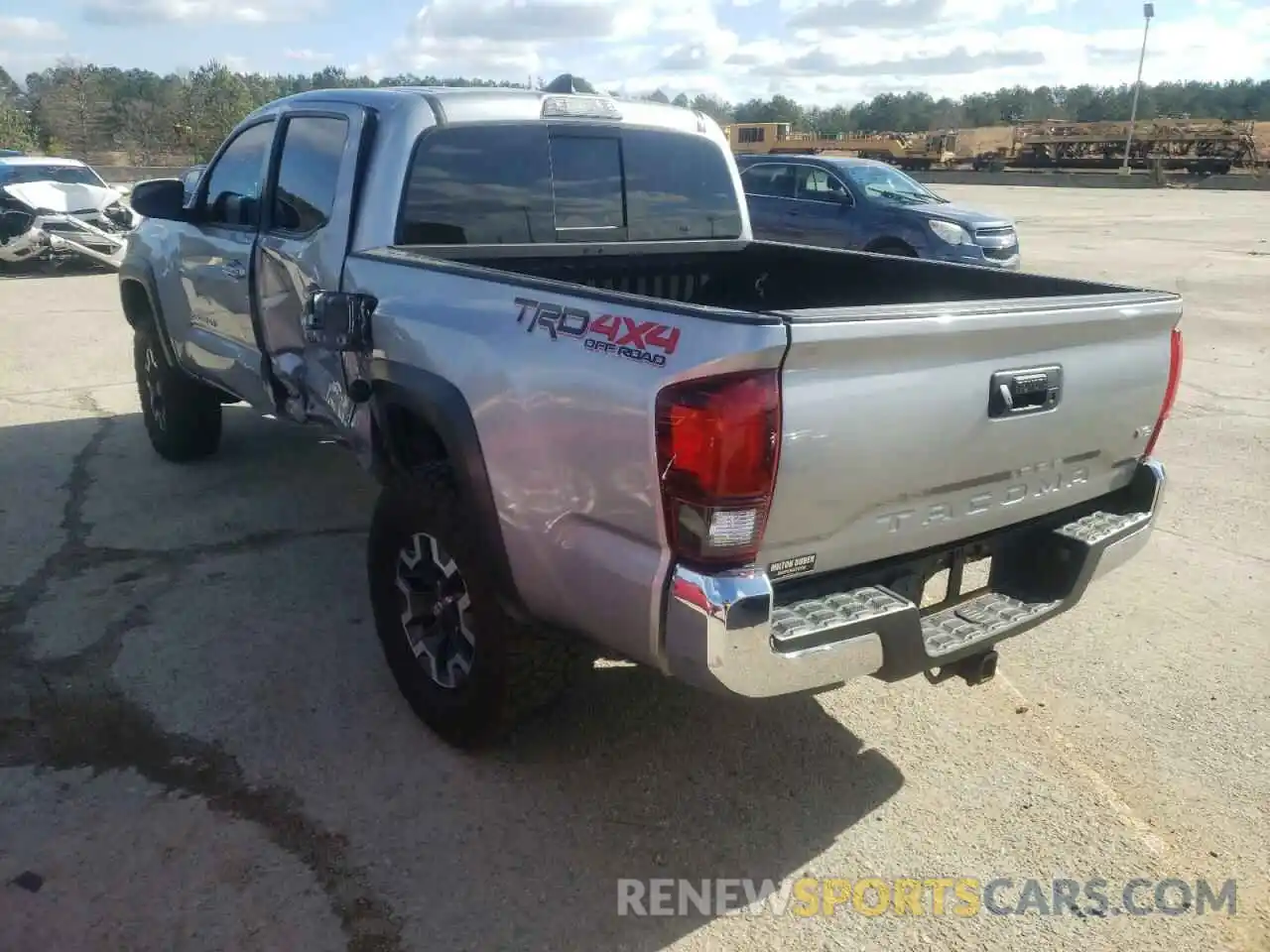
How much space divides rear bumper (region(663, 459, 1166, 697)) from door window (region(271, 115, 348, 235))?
245 centimetres

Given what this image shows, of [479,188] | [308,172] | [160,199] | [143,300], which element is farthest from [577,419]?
[143,300]

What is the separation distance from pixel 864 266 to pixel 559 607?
90.5 inches

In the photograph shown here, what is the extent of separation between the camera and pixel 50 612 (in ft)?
13.9

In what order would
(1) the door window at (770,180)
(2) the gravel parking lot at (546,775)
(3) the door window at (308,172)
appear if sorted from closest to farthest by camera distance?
1. (2) the gravel parking lot at (546,775)
2. (3) the door window at (308,172)
3. (1) the door window at (770,180)

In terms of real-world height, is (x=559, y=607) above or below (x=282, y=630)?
above

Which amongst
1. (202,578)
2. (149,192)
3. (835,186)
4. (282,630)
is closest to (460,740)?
(282,630)

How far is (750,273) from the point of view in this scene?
470 cm

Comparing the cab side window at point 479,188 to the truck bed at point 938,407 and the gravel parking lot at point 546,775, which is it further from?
the gravel parking lot at point 546,775

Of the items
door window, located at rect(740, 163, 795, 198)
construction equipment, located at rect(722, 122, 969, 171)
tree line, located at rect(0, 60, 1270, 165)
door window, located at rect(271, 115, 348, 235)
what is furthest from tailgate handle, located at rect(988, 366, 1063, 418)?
construction equipment, located at rect(722, 122, 969, 171)

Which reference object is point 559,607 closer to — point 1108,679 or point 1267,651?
point 1108,679

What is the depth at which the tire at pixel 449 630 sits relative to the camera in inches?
118

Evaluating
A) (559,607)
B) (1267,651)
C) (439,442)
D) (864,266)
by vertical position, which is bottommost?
(1267,651)

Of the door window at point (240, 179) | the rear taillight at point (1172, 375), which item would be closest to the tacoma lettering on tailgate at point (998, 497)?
the rear taillight at point (1172, 375)

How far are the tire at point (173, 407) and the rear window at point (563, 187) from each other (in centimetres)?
255
